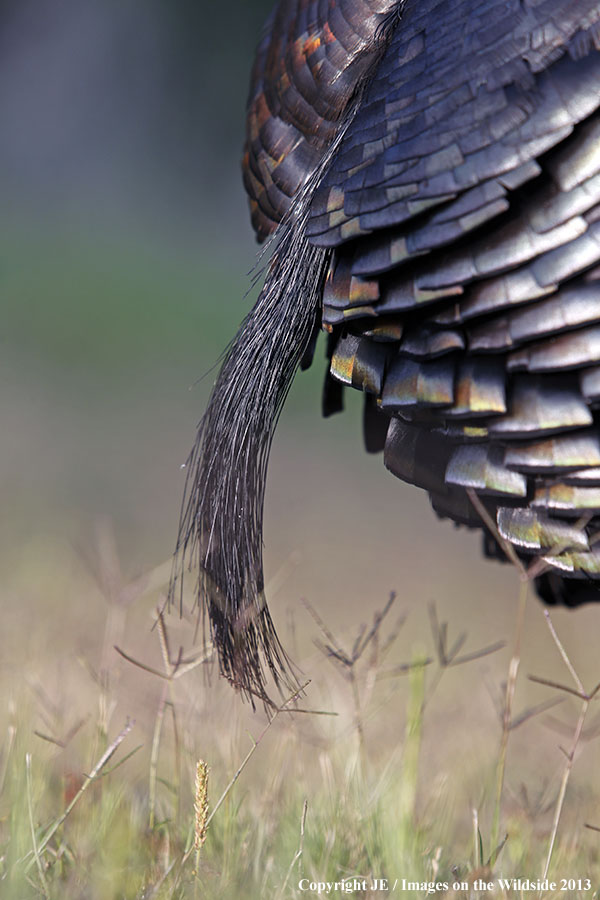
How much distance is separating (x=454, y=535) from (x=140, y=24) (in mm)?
2493

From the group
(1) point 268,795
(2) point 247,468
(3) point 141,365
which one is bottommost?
(1) point 268,795

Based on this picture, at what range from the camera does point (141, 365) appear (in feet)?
10.6

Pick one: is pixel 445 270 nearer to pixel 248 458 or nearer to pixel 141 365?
pixel 248 458

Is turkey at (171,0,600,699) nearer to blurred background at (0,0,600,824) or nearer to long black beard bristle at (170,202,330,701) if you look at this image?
long black beard bristle at (170,202,330,701)

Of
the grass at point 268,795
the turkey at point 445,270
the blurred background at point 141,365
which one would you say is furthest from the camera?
the blurred background at point 141,365

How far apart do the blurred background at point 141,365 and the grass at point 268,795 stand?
0.20 metres

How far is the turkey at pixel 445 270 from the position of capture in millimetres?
720

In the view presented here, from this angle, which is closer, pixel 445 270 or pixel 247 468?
pixel 445 270

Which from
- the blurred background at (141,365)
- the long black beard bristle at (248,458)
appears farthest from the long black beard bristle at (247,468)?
the blurred background at (141,365)

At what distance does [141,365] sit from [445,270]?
258 centimetres

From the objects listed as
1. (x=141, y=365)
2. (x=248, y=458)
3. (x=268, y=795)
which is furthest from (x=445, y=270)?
(x=141, y=365)

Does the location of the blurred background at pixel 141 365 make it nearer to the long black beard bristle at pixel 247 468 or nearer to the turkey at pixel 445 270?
the long black beard bristle at pixel 247 468

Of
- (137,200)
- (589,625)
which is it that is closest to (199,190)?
(137,200)

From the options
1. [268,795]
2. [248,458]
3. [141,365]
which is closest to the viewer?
[248,458]
